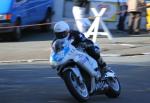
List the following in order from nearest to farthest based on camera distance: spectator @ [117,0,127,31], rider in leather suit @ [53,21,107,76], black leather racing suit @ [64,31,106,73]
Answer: rider in leather suit @ [53,21,107,76], black leather racing suit @ [64,31,106,73], spectator @ [117,0,127,31]

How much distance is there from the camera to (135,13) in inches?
861

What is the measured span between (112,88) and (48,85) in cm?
177

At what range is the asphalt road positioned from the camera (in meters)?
10.3

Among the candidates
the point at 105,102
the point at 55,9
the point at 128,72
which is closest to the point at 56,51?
the point at 105,102

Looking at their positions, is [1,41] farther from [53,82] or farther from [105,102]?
[105,102]

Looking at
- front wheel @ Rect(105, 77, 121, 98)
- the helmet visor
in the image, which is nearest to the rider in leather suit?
the helmet visor

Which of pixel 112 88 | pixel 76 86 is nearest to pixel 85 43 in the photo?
pixel 76 86

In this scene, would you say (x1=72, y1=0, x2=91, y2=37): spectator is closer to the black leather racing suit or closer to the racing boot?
the racing boot

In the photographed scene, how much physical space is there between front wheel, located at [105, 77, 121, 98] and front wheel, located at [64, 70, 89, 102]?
2.23ft

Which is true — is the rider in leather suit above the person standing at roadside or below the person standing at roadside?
above

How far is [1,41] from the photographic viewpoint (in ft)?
70.8

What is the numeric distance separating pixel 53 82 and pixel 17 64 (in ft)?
13.4

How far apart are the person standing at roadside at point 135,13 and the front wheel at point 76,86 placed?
1221 centimetres

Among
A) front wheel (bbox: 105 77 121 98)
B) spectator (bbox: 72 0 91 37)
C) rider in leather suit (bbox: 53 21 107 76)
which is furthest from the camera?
spectator (bbox: 72 0 91 37)
